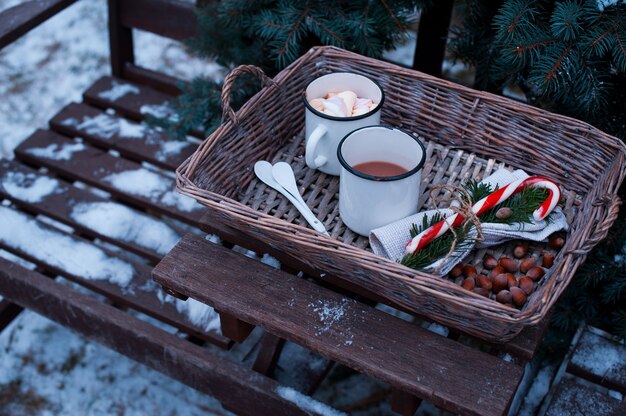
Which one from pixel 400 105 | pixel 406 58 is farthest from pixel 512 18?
pixel 406 58

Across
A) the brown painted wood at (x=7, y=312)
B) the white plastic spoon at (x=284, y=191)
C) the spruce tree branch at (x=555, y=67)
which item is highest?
the spruce tree branch at (x=555, y=67)

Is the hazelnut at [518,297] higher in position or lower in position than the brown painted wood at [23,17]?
higher

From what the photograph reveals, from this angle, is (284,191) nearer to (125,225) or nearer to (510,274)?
(510,274)

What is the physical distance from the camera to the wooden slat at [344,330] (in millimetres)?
1030

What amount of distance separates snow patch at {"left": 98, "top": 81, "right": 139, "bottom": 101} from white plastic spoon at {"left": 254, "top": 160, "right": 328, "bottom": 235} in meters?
1.06

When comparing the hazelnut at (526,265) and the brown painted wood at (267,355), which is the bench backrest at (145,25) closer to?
the brown painted wood at (267,355)

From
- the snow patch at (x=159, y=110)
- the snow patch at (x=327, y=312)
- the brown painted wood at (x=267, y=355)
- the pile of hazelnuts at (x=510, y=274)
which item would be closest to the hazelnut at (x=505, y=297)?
the pile of hazelnuts at (x=510, y=274)

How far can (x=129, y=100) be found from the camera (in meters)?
2.17

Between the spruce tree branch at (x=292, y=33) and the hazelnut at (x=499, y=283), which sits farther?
the spruce tree branch at (x=292, y=33)

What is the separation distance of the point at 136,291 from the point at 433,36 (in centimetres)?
100

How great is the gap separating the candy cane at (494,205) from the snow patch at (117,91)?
54.5 inches

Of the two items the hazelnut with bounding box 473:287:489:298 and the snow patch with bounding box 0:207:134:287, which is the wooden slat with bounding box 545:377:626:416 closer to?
the hazelnut with bounding box 473:287:489:298

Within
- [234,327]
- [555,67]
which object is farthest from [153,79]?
[555,67]

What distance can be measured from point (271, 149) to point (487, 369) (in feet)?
1.86
